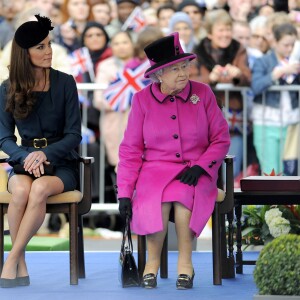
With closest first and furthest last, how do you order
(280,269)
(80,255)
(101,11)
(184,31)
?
(280,269) < (80,255) < (184,31) < (101,11)

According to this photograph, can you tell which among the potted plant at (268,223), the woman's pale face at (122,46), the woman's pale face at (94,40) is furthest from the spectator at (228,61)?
the potted plant at (268,223)

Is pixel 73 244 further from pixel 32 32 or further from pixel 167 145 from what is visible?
pixel 32 32

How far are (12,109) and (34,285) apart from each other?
3.52 ft

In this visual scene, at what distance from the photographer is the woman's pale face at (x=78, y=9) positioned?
1123 centimetres

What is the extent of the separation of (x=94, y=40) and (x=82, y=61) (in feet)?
0.75

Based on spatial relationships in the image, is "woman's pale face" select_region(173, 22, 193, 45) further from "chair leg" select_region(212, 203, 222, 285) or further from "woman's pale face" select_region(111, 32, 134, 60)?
"chair leg" select_region(212, 203, 222, 285)

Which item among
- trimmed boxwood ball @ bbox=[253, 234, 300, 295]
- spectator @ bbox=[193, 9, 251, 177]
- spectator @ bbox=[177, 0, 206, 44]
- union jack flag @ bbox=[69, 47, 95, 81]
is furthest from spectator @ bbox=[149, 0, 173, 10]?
trimmed boxwood ball @ bbox=[253, 234, 300, 295]

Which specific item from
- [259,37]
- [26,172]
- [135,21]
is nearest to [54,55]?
[135,21]

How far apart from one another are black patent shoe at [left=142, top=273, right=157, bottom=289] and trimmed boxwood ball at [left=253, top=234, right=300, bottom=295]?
117 cm

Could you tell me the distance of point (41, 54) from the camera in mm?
7230

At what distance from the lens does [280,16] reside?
1098 cm

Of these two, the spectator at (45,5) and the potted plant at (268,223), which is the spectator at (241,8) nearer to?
the spectator at (45,5)

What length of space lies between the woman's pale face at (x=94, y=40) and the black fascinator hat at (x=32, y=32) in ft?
12.6

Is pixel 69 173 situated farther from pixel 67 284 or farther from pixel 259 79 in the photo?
pixel 259 79
